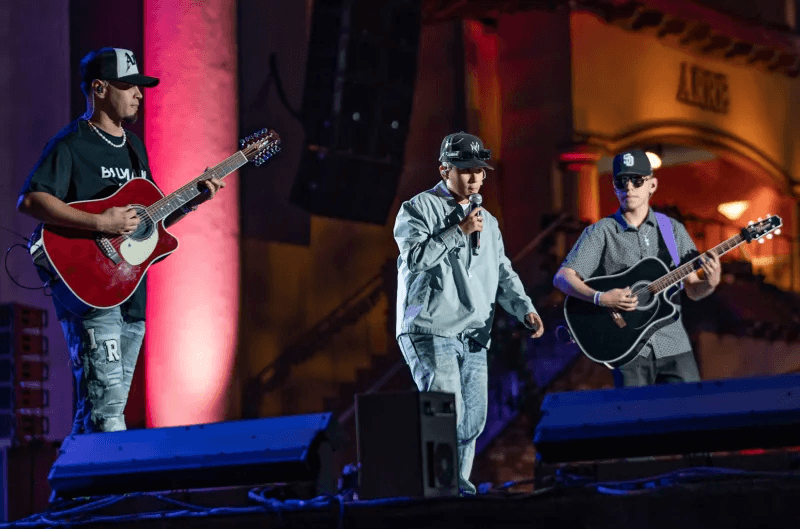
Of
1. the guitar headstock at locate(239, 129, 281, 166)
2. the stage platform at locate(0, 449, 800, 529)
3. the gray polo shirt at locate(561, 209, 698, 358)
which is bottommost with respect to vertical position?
the stage platform at locate(0, 449, 800, 529)

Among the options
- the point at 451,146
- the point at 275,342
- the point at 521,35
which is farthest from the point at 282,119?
the point at 451,146

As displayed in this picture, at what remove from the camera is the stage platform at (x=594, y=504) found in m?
3.93

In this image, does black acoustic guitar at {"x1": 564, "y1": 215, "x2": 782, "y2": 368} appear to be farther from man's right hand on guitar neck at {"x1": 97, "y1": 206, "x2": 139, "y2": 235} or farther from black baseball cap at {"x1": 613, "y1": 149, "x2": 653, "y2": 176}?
man's right hand on guitar neck at {"x1": 97, "y1": 206, "x2": 139, "y2": 235}

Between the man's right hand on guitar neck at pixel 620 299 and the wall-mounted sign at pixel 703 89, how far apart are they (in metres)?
13.5

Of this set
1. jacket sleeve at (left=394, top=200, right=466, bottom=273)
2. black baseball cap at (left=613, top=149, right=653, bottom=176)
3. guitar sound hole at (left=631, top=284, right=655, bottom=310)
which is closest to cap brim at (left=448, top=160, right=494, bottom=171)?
jacket sleeve at (left=394, top=200, right=466, bottom=273)

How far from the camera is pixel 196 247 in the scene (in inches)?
432

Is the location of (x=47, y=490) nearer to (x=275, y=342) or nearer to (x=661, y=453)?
(x=661, y=453)

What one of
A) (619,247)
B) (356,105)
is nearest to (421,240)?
(619,247)

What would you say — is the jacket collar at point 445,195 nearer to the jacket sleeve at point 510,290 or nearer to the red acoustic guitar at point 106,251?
the jacket sleeve at point 510,290

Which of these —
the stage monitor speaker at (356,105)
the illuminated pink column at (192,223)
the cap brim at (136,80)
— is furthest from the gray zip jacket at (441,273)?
the stage monitor speaker at (356,105)

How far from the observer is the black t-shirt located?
504 cm

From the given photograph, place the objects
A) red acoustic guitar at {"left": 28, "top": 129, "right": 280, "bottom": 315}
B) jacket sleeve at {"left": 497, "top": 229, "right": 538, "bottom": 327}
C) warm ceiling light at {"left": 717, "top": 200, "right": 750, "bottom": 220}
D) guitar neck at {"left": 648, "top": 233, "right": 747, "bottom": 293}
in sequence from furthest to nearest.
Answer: warm ceiling light at {"left": 717, "top": 200, "right": 750, "bottom": 220} < guitar neck at {"left": 648, "top": 233, "right": 747, "bottom": 293} < jacket sleeve at {"left": 497, "top": 229, "right": 538, "bottom": 327} < red acoustic guitar at {"left": 28, "top": 129, "right": 280, "bottom": 315}

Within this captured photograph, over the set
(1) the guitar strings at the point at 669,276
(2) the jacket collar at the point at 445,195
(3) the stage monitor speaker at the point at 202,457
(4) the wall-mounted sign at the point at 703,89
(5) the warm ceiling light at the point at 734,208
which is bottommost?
(3) the stage monitor speaker at the point at 202,457

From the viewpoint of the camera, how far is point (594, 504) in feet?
13.2
